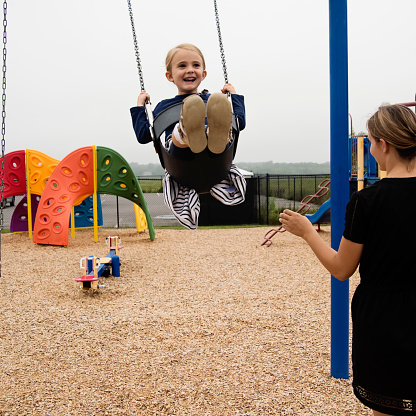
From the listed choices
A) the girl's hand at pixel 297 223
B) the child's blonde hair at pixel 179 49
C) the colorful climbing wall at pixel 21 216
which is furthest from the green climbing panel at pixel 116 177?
the girl's hand at pixel 297 223

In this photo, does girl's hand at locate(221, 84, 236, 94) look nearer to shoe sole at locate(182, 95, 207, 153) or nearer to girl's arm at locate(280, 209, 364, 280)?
shoe sole at locate(182, 95, 207, 153)

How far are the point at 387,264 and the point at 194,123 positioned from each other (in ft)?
3.75

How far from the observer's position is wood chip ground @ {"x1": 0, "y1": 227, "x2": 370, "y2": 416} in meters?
3.68

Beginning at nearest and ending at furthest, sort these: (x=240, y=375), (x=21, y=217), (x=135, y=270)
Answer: (x=240, y=375) < (x=135, y=270) < (x=21, y=217)

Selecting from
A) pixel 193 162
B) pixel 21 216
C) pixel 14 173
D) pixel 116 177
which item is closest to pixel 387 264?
pixel 193 162

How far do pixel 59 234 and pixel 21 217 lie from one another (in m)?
3.32

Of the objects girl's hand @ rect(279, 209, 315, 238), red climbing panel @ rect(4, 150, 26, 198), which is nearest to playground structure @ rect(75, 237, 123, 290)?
red climbing panel @ rect(4, 150, 26, 198)

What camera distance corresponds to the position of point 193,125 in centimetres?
232

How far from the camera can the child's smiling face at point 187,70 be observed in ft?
8.93

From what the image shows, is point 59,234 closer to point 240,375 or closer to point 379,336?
point 240,375

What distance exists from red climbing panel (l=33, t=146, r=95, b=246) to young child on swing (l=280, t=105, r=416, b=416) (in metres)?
9.73

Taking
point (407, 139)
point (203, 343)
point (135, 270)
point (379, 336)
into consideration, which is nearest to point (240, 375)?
point (203, 343)

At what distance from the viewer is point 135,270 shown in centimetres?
862

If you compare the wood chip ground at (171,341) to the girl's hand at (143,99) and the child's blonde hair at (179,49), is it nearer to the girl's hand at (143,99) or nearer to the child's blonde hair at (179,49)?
the girl's hand at (143,99)
